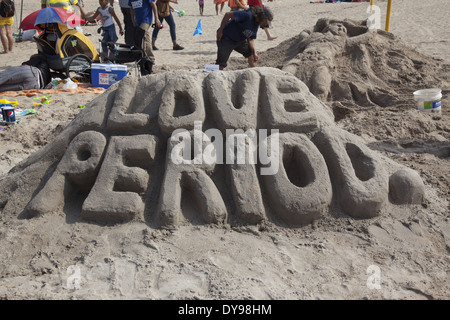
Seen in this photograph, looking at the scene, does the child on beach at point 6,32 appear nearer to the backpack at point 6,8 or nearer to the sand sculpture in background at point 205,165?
the backpack at point 6,8

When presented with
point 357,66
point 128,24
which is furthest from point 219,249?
point 128,24

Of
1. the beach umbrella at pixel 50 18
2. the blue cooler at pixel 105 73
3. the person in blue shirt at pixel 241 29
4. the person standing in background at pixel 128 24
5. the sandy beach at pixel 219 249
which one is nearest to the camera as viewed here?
the sandy beach at pixel 219 249

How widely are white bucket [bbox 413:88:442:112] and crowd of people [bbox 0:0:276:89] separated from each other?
2.29 m

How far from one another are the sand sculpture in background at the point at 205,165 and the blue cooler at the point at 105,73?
3353 millimetres

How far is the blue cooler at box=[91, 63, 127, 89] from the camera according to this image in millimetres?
6824

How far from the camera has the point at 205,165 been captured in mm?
3186

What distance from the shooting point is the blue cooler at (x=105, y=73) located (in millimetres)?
6824

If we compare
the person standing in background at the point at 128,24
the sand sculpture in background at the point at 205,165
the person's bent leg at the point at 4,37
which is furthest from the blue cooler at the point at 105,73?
the person's bent leg at the point at 4,37

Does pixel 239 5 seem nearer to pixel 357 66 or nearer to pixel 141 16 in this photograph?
pixel 141 16

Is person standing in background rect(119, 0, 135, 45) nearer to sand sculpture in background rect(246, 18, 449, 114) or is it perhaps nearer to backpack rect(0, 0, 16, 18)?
sand sculpture in background rect(246, 18, 449, 114)

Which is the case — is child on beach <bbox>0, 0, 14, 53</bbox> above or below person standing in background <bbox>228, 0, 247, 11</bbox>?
below

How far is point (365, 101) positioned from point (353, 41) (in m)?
1.29

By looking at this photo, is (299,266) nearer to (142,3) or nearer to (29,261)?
(29,261)

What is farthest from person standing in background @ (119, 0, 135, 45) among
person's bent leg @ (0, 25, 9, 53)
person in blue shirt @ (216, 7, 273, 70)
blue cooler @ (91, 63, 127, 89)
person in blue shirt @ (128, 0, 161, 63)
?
person's bent leg @ (0, 25, 9, 53)
